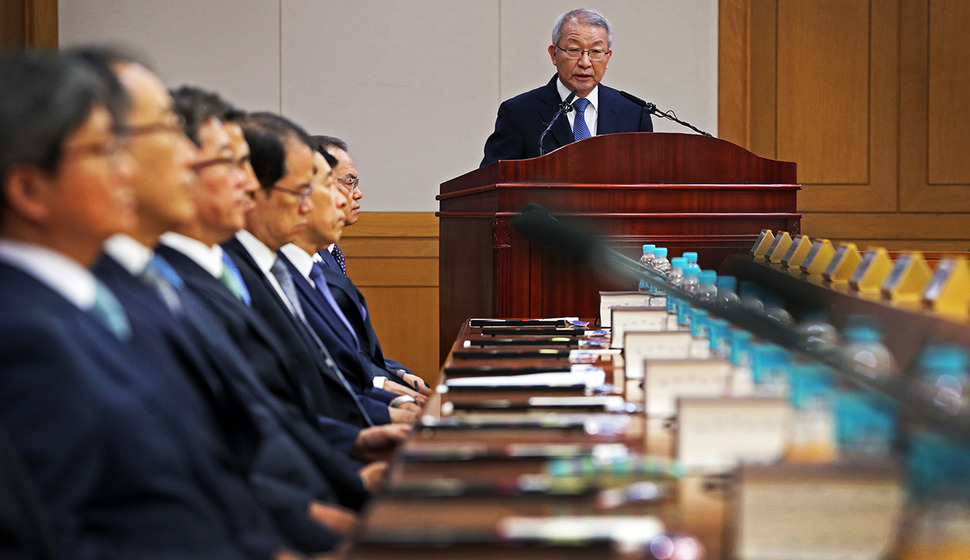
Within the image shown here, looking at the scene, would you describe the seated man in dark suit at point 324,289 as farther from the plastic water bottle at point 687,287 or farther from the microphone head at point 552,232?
the plastic water bottle at point 687,287

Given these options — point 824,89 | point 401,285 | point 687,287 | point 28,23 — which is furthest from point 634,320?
point 28,23

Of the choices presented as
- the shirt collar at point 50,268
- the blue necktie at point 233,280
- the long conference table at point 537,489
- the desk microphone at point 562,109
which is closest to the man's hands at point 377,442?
the blue necktie at point 233,280

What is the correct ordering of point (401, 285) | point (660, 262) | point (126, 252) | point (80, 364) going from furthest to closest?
point (401, 285) < point (660, 262) < point (126, 252) < point (80, 364)

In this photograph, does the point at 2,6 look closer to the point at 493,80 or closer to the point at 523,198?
the point at 493,80

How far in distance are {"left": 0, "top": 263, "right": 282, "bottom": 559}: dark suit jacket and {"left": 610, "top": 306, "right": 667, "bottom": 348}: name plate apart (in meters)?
1.39

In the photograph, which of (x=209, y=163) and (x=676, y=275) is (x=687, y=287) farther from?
(x=209, y=163)

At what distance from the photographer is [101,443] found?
1.18m

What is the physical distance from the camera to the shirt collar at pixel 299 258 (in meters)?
2.97

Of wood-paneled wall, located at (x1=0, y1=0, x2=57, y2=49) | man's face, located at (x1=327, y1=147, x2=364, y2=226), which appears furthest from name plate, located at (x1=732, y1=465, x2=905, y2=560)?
wood-paneled wall, located at (x1=0, y1=0, x2=57, y2=49)

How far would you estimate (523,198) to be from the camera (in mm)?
3461

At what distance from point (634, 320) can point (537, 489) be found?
1.46 meters

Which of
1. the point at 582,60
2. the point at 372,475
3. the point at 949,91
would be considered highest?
the point at 949,91

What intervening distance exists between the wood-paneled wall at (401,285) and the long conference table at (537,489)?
14.2ft

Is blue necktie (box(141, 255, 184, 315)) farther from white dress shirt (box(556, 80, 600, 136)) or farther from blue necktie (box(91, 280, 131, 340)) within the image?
white dress shirt (box(556, 80, 600, 136))
